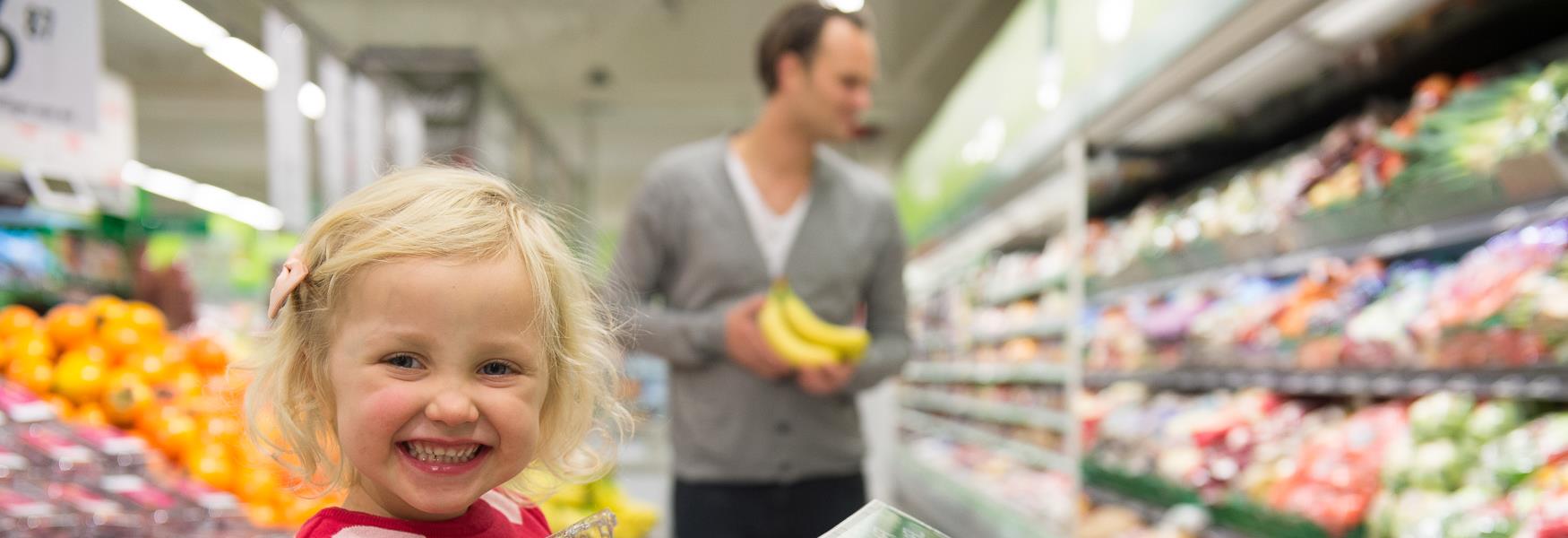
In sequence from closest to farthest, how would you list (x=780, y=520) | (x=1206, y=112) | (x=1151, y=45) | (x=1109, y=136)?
(x=780, y=520) → (x=1151, y=45) → (x=1206, y=112) → (x=1109, y=136)

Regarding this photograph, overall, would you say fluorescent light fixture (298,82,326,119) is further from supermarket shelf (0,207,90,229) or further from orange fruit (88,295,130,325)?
orange fruit (88,295,130,325)

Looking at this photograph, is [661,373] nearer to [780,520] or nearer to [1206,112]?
[1206,112]

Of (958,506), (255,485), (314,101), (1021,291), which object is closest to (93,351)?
(255,485)

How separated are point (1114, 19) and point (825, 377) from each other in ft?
7.91

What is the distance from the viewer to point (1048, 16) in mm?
4668

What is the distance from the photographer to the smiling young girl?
0.77m

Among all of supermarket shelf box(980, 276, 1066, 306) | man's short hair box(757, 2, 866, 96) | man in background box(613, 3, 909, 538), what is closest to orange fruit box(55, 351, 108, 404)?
man in background box(613, 3, 909, 538)

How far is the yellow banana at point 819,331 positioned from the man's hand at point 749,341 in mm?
113

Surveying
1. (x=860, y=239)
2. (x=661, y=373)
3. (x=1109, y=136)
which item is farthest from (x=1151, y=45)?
(x=661, y=373)

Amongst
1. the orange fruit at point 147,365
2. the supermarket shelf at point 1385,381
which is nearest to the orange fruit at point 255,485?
the orange fruit at point 147,365

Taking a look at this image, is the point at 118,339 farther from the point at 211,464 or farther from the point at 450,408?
the point at 450,408

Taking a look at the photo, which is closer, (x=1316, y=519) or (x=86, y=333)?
(x=86, y=333)

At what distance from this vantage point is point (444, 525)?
819mm

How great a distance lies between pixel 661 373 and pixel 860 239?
9105 millimetres
